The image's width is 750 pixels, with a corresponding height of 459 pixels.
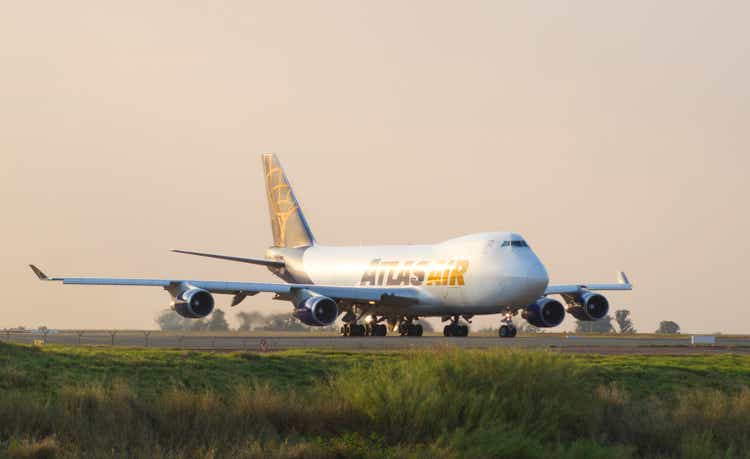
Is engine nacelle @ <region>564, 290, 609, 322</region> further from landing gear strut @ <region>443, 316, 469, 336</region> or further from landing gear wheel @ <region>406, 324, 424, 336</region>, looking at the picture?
landing gear wheel @ <region>406, 324, 424, 336</region>

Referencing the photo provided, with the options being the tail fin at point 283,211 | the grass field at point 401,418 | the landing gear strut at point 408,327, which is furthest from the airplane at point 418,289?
the grass field at point 401,418

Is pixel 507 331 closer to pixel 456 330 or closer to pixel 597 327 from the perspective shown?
pixel 456 330

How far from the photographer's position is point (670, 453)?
69.5 ft

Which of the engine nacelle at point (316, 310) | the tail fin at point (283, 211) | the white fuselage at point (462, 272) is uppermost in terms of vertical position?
the tail fin at point (283, 211)

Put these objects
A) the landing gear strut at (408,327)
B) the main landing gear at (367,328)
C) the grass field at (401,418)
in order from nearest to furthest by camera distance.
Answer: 1. the grass field at (401,418)
2. the main landing gear at (367,328)
3. the landing gear strut at (408,327)

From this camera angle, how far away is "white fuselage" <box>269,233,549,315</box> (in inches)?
1970

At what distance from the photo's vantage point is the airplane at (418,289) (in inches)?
1975

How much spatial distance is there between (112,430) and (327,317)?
32.1 metres

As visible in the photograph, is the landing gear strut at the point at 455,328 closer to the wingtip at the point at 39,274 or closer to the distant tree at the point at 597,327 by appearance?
the wingtip at the point at 39,274

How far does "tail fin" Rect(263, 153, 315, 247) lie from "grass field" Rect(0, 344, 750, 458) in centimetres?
4318

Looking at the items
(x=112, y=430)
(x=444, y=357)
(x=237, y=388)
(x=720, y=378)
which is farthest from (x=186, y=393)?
(x=720, y=378)

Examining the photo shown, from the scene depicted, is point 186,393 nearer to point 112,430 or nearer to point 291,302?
point 112,430

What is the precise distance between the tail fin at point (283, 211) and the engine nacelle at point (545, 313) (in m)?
17.3

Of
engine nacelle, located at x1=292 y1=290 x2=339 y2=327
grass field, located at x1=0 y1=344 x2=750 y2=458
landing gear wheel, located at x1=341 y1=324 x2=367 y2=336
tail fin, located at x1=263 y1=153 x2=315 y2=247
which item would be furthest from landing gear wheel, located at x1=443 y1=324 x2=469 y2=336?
grass field, located at x1=0 y1=344 x2=750 y2=458
